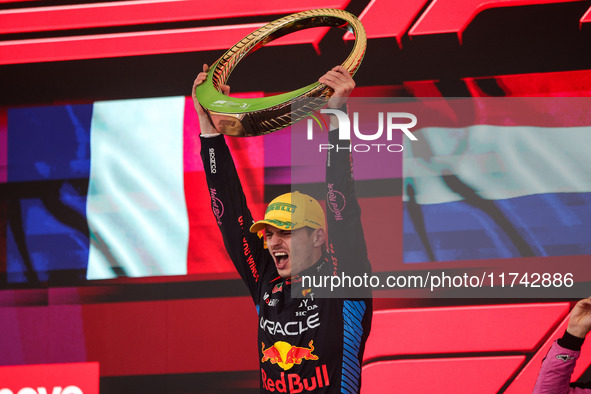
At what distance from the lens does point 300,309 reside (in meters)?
2.03

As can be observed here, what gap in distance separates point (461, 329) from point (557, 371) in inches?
35.0

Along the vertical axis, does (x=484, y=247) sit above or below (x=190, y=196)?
below

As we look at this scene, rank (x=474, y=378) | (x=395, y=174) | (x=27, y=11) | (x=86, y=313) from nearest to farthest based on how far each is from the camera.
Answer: (x=395, y=174) → (x=474, y=378) → (x=86, y=313) → (x=27, y=11)

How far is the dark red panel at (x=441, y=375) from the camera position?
275 centimetres

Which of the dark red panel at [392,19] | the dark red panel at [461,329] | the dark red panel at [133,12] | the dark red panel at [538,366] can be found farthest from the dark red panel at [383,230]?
the dark red panel at [133,12]

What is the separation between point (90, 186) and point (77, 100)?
44 centimetres

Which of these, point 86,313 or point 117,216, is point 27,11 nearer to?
point 117,216

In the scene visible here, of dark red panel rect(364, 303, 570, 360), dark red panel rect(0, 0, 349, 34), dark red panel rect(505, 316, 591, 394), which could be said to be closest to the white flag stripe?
dark red panel rect(0, 0, 349, 34)

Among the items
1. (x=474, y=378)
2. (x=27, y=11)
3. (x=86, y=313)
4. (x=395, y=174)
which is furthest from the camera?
(x=27, y=11)

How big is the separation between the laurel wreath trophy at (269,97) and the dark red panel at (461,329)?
1.20m

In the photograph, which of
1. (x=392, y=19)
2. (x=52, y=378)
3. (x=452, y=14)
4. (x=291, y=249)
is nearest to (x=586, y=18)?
(x=452, y=14)

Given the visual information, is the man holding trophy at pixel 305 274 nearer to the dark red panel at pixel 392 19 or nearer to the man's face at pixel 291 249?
the man's face at pixel 291 249

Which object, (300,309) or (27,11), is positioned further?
(27,11)

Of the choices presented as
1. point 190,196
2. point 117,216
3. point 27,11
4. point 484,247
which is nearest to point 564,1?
point 484,247
